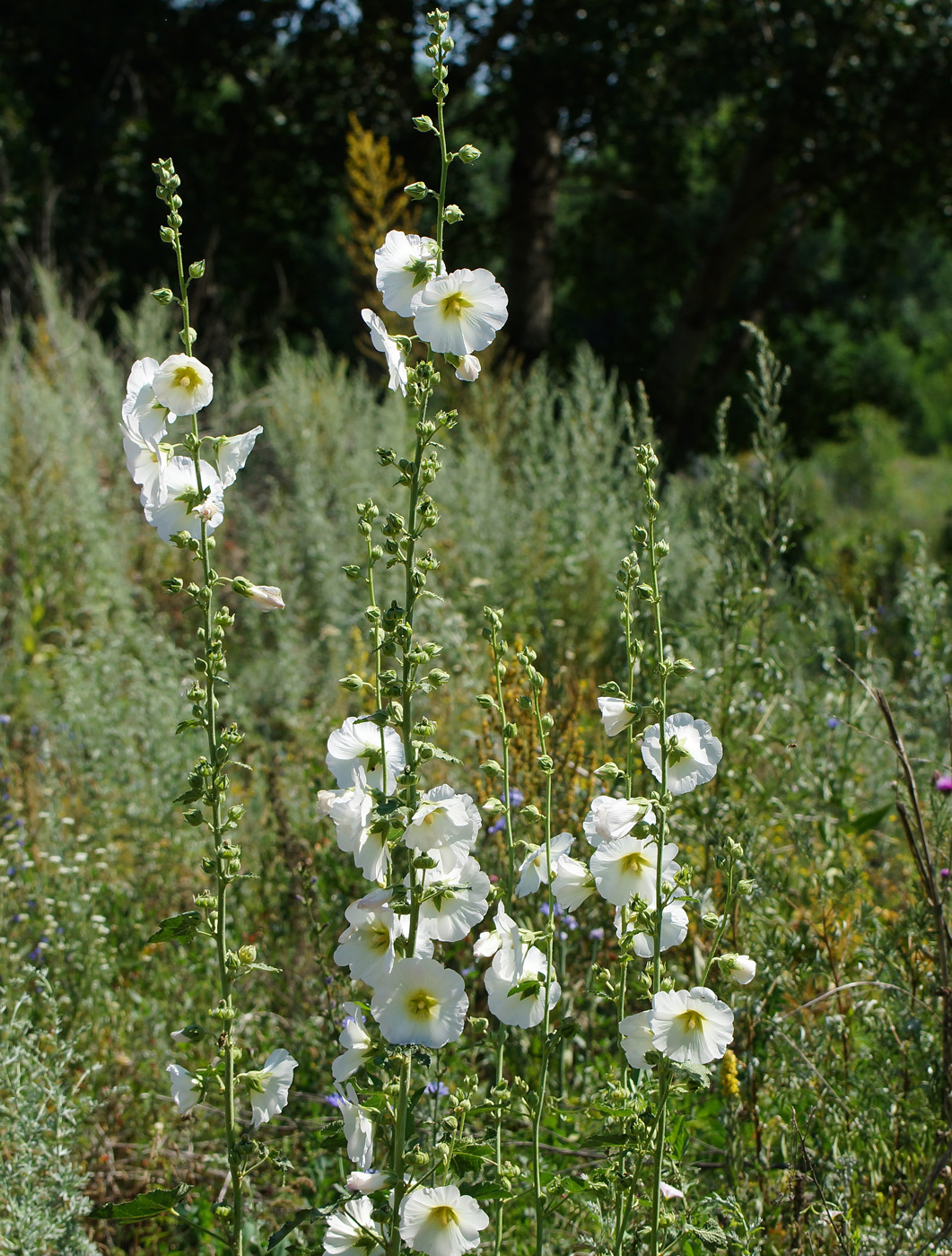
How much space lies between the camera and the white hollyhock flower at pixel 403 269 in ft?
4.24

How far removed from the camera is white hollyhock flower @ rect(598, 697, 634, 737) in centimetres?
135

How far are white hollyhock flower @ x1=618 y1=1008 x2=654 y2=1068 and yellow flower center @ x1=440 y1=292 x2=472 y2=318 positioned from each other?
94 cm

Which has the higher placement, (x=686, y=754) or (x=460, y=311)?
(x=460, y=311)

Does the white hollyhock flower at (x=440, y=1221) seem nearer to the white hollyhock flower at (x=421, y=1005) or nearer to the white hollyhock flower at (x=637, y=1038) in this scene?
the white hollyhock flower at (x=421, y=1005)

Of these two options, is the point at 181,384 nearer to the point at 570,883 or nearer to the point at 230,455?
the point at 230,455

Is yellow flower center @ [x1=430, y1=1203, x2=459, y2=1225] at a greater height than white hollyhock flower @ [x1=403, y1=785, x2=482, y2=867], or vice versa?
white hollyhock flower @ [x1=403, y1=785, x2=482, y2=867]

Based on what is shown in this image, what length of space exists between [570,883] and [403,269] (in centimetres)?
85

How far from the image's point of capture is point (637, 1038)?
1.33 metres

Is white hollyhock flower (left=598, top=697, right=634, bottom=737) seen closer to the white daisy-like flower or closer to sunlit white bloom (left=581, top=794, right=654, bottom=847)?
sunlit white bloom (left=581, top=794, right=654, bottom=847)

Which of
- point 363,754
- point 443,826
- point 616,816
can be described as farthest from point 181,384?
point 616,816

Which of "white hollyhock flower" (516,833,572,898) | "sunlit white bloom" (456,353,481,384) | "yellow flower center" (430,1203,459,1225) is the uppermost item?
"sunlit white bloom" (456,353,481,384)

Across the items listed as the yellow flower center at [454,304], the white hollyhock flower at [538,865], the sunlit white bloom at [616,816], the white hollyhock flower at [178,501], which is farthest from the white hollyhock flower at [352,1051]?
the yellow flower center at [454,304]

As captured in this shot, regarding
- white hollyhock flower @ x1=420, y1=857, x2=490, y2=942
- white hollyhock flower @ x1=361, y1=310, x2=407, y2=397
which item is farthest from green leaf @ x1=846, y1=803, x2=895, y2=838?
white hollyhock flower @ x1=361, y1=310, x2=407, y2=397

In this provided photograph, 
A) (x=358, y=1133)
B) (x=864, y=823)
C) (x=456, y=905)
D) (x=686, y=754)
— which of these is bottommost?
(x=358, y=1133)
